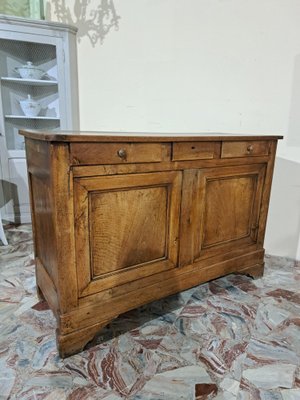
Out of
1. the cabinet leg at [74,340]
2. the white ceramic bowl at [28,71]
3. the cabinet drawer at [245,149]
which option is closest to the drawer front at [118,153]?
the cabinet drawer at [245,149]

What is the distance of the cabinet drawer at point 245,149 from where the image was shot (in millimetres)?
1516

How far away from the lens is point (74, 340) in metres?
1.22

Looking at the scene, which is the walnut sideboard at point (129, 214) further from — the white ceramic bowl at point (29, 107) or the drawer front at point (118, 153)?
the white ceramic bowl at point (29, 107)

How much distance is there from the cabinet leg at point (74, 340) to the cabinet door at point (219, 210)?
535 millimetres

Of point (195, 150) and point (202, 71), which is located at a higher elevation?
point (202, 71)

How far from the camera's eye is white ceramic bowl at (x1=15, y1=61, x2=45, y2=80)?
8.59ft

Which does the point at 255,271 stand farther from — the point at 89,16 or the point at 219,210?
the point at 89,16

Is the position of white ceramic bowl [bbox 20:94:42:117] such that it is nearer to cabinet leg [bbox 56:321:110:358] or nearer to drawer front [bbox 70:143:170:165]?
drawer front [bbox 70:143:170:165]

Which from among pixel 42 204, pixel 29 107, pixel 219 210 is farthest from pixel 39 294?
pixel 29 107

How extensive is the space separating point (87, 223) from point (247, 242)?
3.49 ft

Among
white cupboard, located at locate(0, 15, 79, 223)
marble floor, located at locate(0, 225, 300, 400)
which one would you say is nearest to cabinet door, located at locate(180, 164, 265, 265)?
marble floor, located at locate(0, 225, 300, 400)

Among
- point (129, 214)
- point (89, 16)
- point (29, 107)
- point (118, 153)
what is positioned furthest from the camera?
point (29, 107)

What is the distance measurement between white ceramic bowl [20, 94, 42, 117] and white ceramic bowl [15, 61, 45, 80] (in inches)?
7.1

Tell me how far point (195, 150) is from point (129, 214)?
0.44 metres
